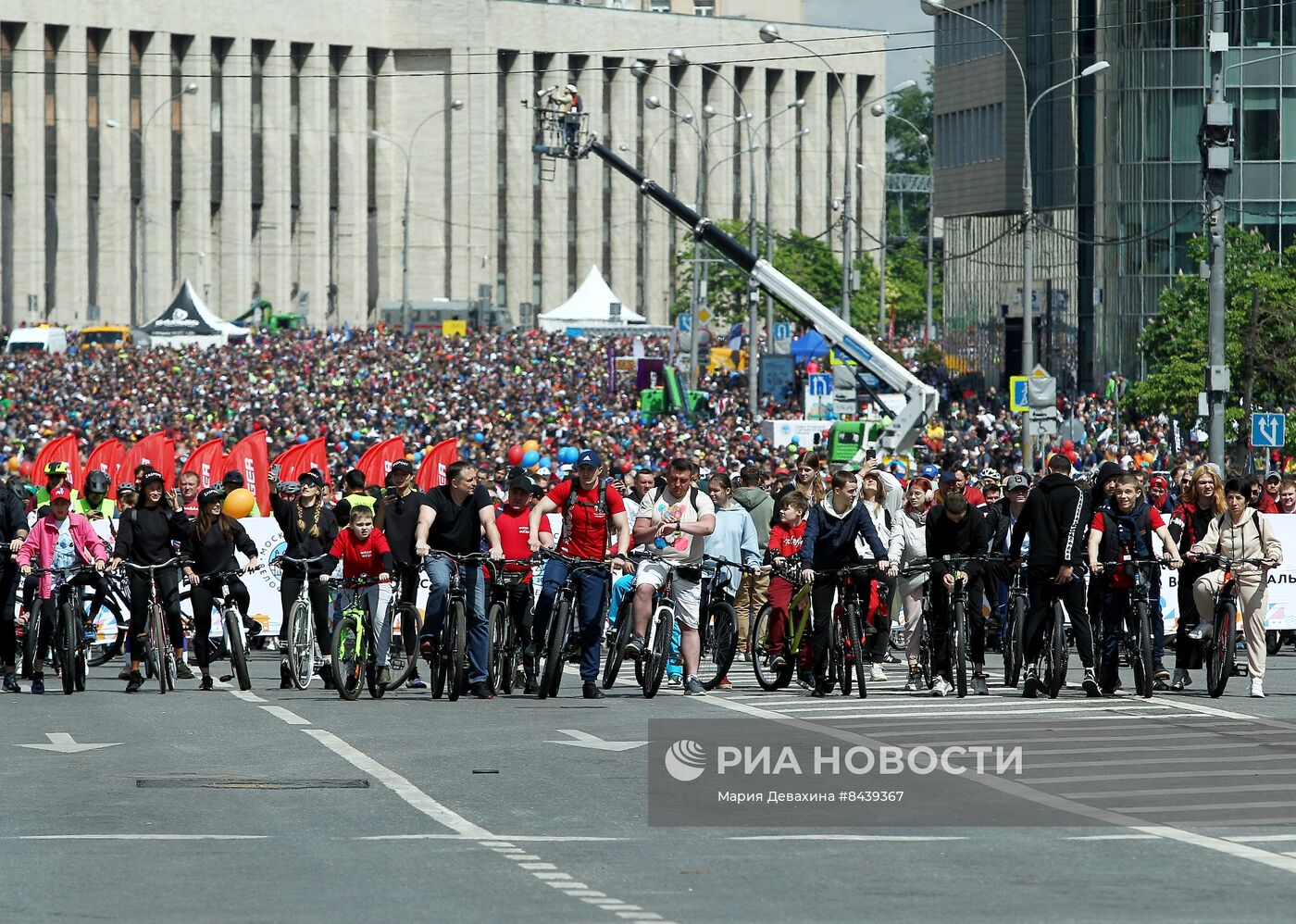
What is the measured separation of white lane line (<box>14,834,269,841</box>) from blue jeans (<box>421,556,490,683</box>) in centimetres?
667

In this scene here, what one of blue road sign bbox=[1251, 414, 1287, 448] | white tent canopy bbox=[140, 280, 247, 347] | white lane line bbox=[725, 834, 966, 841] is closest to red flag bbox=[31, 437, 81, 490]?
blue road sign bbox=[1251, 414, 1287, 448]

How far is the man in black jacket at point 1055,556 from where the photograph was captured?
671 inches

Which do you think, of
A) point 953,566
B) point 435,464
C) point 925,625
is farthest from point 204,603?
point 435,464

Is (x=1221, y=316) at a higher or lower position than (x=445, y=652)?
higher

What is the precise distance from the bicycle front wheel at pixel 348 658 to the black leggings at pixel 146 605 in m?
1.58

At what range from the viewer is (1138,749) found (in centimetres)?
1384

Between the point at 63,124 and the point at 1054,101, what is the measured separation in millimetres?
51829

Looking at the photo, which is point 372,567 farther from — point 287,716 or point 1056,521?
point 1056,521

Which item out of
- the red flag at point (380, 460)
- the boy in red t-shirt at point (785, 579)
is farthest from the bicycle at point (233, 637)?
the red flag at point (380, 460)

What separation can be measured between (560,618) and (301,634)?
111 inches

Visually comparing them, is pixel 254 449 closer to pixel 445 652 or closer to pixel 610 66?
pixel 445 652

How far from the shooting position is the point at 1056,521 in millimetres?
17156

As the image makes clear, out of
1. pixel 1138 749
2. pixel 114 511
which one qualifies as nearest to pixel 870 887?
pixel 1138 749

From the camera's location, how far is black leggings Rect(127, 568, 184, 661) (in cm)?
1856
